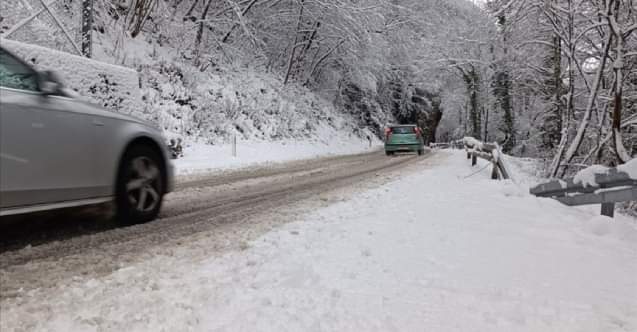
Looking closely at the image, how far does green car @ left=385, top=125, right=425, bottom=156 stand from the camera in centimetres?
1931

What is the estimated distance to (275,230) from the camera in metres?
3.99

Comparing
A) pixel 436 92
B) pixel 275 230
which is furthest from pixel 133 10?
pixel 436 92

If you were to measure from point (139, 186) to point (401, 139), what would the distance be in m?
16.3

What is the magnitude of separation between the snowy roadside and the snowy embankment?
6728 millimetres

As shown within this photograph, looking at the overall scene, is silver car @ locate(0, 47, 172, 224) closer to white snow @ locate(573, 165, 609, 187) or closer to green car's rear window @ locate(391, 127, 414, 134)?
white snow @ locate(573, 165, 609, 187)

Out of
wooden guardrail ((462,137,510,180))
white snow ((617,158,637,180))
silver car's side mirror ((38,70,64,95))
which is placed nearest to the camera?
silver car's side mirror ((38,70,64,95))

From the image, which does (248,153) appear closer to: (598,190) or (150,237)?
(598,190)

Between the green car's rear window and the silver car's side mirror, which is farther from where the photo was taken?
the green car's rear window

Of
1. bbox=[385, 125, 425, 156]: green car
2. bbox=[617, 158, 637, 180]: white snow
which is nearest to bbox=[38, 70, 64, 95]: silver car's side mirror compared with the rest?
bbox=[617, 158, 637, 180]: white snow

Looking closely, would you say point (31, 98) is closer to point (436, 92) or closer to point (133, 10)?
point (133, 10)

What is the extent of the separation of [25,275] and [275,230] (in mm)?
2004

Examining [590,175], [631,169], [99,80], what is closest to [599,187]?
[590,175]

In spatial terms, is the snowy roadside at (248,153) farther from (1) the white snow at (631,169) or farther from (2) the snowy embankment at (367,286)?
(1) the white snow at (631,169)

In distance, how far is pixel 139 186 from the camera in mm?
4168
